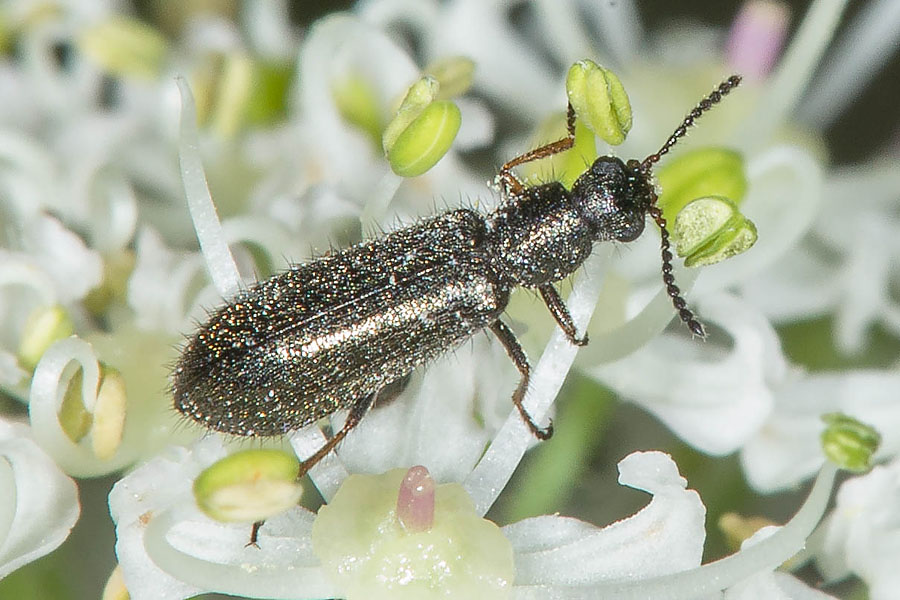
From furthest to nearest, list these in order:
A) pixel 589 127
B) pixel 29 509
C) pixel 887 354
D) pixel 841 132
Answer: pixel 841 132, pixel 887 354, pixel 589 127, pixel 29 509

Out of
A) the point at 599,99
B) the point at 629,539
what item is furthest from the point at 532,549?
the point at 599,99

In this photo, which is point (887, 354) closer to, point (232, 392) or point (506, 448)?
point (506, 448)

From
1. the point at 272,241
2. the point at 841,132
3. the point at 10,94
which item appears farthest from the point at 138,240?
the point at 841,132

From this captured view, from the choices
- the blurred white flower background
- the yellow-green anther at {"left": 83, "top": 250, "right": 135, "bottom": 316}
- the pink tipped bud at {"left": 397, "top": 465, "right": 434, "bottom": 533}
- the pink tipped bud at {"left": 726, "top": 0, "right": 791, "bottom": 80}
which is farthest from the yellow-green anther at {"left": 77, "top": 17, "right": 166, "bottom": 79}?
the pink tipped bud at {"left": 397, "top": 465, "right": 434, "bottom": 533}

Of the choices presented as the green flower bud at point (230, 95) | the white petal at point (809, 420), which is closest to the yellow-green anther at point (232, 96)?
the green flower bud at point (230, 95)

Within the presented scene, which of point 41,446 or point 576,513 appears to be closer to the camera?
point 41,446
